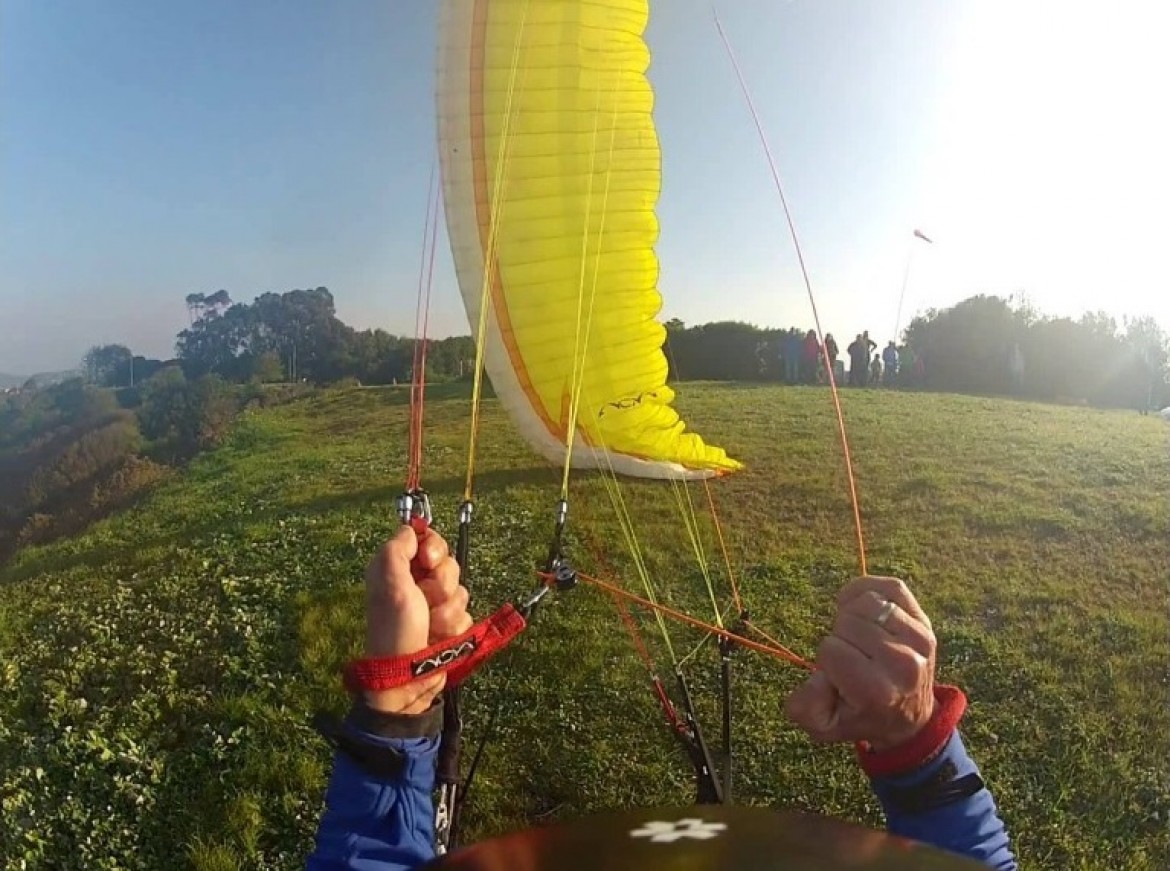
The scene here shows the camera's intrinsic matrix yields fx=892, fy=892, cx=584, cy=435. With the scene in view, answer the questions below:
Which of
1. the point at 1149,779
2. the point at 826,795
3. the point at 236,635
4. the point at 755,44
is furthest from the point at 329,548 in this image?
the point at 1149,779

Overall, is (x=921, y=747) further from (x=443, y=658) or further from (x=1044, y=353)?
(x=1044, y=353)

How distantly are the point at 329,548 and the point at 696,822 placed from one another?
5.32 ft

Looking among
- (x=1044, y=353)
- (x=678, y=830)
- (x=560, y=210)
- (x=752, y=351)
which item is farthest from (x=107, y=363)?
(x=1044, y=353)

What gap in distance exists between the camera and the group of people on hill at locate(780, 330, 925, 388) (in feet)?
6.95

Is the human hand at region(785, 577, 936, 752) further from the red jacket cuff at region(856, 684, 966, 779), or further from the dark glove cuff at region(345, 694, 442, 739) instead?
the dark glove cuff at region(345, 694, 442, 739)

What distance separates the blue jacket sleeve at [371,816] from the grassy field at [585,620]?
1.09 m

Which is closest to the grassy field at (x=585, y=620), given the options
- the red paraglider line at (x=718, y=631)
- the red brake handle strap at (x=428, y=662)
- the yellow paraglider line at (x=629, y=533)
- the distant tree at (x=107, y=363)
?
the yellow paraglider line at (x=629, y=533)

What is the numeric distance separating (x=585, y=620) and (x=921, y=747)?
4.42ft

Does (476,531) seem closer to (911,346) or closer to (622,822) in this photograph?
(911,346)

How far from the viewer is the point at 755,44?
6.03 ft

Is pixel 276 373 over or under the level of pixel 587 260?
under

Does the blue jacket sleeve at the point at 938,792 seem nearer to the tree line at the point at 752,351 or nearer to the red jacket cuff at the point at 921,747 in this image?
the red jacket cuff at the point at 921,747

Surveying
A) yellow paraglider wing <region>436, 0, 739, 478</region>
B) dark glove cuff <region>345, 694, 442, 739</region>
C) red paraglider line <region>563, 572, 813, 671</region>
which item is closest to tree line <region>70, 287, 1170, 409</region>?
yellow paraglider wing <region>436, 0, 739, 478</region>

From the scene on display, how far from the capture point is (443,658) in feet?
2.58
